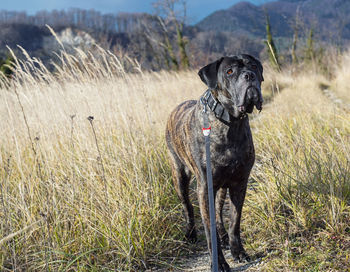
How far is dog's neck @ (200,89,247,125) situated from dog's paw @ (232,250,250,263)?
3.43 ft

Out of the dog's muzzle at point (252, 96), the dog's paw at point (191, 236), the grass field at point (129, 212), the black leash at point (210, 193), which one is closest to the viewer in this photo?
the black leash at point (210, 193)

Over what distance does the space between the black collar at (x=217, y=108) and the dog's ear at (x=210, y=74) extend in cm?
10

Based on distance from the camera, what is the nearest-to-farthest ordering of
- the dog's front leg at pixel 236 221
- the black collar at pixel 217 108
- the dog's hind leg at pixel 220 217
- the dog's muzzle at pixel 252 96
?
the dog's muzzle at pixel 252 96 → the black collar at pixel 217 108 → the dog's front leg at pixel 236 221 → the dog's hind leg at pixel 220 217

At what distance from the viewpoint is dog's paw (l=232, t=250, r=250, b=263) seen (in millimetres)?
2395

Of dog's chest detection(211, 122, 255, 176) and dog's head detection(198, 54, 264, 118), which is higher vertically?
dog's head detection(198, 54, 264, 118)

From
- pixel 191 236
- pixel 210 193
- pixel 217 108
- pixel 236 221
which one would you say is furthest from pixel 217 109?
pixel 191 236

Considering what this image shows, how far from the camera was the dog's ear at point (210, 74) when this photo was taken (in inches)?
84.2

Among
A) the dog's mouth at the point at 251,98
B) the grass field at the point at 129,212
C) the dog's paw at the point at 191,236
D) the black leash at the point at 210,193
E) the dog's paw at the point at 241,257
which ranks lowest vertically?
the dog's paw at the point at 191,236

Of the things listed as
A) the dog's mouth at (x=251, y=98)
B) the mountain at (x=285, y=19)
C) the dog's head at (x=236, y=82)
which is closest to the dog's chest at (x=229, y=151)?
the dog's head at (x=236, y=82)

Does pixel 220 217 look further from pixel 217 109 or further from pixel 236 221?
pixel 217 109

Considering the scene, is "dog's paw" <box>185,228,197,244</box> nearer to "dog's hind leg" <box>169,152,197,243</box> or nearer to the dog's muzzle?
"dog's hind leg" <box>169,152,197,243</box>

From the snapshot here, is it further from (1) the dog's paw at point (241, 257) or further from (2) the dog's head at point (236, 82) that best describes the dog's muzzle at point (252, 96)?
(1) the dog's paw at point (241, 257)

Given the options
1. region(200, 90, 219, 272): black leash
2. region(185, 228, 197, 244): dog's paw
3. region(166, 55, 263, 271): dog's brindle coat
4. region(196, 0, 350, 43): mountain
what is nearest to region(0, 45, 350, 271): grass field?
region(185, 228, 197, 244): dog's paw

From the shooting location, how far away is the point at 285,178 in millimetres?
2939
